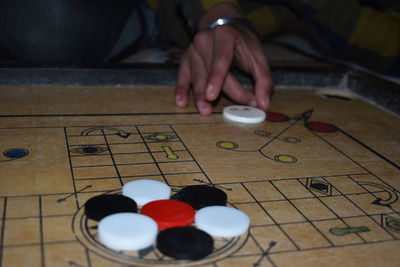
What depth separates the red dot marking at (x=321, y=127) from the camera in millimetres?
1425

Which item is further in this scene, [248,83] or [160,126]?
[248,83]

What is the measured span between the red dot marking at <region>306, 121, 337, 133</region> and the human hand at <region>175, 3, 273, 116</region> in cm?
17

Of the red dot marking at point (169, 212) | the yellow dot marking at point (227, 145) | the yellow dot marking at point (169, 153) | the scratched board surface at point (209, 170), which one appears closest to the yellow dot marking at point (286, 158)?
the scratched board surface at point (209, 170)

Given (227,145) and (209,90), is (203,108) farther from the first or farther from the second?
(227,145)

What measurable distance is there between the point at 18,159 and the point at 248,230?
0.56 metres

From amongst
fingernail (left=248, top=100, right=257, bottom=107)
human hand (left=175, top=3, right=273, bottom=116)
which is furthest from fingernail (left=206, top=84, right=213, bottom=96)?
fingernail (left=248, top=100, right=257, bottom=107)

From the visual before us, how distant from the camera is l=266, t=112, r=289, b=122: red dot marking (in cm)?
149

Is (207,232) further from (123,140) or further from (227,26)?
(227,26)

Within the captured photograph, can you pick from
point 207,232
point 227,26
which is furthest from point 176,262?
point 227,26

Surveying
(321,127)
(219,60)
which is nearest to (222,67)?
(219,60)

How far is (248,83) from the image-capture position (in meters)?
1.80

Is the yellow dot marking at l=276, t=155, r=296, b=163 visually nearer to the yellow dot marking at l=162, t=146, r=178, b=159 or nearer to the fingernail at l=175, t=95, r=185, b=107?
the yellow dot marking at l=162, t=146, r=178, b=159

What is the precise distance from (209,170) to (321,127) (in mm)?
510

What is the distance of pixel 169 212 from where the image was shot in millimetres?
856
